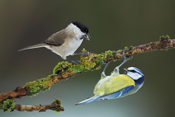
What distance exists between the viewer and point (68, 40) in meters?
1.11

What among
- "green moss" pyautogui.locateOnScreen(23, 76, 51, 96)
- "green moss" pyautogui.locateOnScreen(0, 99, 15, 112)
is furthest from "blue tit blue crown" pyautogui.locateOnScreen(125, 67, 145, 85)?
"green moss" pyautogui.locateOnScreen(0, 99, 15, 112)

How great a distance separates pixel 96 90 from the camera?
90cm

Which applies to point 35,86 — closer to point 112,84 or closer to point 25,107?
point 25,107

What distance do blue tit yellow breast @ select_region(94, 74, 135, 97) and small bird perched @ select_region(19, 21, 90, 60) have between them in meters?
0.20

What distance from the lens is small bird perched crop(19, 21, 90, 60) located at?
102 cm

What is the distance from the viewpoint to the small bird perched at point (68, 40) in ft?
3.35

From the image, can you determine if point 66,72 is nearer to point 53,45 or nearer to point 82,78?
point 53,45

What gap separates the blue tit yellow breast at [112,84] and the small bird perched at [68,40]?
0.20 meters

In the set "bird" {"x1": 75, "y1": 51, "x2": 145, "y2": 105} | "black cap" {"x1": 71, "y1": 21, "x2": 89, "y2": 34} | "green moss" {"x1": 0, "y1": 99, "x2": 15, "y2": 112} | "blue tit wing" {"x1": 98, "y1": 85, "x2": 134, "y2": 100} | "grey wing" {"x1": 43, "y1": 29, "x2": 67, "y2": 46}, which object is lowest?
"blue tit wing" {"x1": 98, "y1": 85, "x2": 134, "y2": 100}

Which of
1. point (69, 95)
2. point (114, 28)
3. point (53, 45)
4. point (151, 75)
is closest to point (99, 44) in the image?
point (114, 28)

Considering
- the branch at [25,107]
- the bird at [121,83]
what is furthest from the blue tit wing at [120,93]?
the branch at [25,107]

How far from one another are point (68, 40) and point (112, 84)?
1.00 feet

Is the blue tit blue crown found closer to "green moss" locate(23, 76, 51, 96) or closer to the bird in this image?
the bird

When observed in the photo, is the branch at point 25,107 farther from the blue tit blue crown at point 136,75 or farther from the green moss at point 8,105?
the blue tit blue crown at point 136,75
